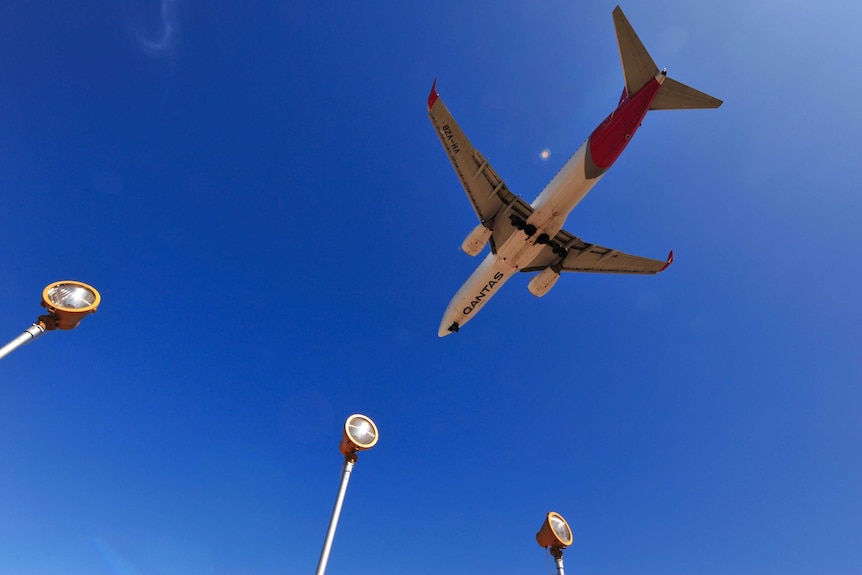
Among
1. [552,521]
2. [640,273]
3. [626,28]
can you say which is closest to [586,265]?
[640,273]

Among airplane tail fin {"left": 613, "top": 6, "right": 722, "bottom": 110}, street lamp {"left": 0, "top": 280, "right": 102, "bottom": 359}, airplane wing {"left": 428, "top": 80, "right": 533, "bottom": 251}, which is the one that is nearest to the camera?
street lamp {"left": 0, "top": 280, "right": 102, "bottom": 359}

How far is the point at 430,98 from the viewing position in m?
23.1

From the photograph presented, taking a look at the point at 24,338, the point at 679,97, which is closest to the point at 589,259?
the point at 679,97

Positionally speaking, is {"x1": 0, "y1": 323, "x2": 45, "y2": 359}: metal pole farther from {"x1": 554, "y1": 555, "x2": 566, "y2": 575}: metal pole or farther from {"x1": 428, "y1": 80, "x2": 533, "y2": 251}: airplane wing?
{"x1": 428, "y1": 80, "x2": 533, "y2": 251}: airplane wing

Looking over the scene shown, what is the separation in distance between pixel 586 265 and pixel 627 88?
12.7 meters

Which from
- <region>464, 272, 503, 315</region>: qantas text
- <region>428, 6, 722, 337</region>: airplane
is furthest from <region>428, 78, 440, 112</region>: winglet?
<region>464, 272, 503, 315</region>: qantas text

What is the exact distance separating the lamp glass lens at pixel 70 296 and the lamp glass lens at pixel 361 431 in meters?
5.84

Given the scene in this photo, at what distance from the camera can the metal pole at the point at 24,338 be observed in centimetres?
715

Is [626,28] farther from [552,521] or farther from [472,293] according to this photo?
[552,521]

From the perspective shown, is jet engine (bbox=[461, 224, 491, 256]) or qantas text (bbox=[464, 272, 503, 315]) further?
qantas text (bbox=[464, 272, 503, 315])

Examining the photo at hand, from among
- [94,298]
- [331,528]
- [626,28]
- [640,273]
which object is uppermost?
[626,28]

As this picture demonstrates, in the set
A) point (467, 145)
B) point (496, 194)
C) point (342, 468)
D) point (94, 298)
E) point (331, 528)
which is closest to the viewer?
point (331, 528)

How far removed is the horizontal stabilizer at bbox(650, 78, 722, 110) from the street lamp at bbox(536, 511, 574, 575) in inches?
879

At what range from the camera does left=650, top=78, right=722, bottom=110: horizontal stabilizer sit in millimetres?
21312
